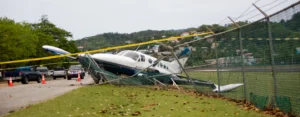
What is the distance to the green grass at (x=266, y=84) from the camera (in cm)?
699

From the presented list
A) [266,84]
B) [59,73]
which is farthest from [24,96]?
[59,73]

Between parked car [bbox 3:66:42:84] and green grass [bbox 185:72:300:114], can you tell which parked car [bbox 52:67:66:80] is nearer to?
parked car [bbox 3:66:42:84]

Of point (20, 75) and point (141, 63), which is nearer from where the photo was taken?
point (141, 63)

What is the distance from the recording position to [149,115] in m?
8.00

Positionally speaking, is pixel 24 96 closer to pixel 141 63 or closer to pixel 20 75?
pixel 141 63

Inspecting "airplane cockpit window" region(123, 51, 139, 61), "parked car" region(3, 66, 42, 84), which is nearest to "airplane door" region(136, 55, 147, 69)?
"airplane cockpit window" region(123, 51, 139, 61)

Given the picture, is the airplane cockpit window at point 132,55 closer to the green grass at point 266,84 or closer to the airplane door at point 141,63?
the airplane door at point 141,63

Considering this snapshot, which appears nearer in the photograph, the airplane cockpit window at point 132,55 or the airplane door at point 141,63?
the airplane door at point 141,63

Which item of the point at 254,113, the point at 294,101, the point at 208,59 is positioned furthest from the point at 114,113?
the point at 208,59

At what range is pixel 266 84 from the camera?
332 inches

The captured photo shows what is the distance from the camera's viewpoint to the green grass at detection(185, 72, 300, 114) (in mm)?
6988

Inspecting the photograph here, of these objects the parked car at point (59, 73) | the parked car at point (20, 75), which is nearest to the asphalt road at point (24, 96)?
the parked car at point (20, 75)

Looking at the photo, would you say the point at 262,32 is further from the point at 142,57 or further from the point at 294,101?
the point at 142,57

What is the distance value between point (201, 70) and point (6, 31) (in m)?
37.7
